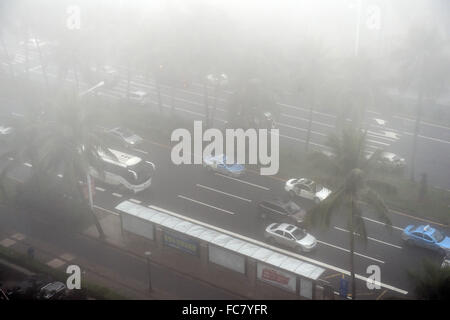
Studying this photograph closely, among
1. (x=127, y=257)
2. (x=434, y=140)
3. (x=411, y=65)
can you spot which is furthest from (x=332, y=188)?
(x=434, y=140)

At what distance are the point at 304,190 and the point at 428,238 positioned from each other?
34.7ft

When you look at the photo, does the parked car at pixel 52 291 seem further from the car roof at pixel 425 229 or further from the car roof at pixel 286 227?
the car roof at pixel 425 229

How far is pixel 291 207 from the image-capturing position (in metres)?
42.0

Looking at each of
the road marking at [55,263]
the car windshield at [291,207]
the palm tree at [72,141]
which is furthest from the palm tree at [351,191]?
the road marking at [55,263]

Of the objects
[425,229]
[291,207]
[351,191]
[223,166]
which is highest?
[351,191]

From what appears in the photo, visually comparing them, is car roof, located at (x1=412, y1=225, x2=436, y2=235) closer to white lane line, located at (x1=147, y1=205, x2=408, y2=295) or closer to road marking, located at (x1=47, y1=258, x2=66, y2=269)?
white lane line, located at (x1=147, y1=205, x2=408, y2=295)

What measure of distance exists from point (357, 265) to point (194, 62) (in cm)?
2665

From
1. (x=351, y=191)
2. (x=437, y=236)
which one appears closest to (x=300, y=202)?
(x=437, y=236)

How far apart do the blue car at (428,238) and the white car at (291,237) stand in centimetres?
665

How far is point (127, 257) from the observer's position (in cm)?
3850

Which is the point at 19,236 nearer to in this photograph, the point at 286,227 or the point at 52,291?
the point at 52,291

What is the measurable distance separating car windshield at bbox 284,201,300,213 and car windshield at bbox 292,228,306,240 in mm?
2684

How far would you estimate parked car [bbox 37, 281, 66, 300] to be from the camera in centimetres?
3306
